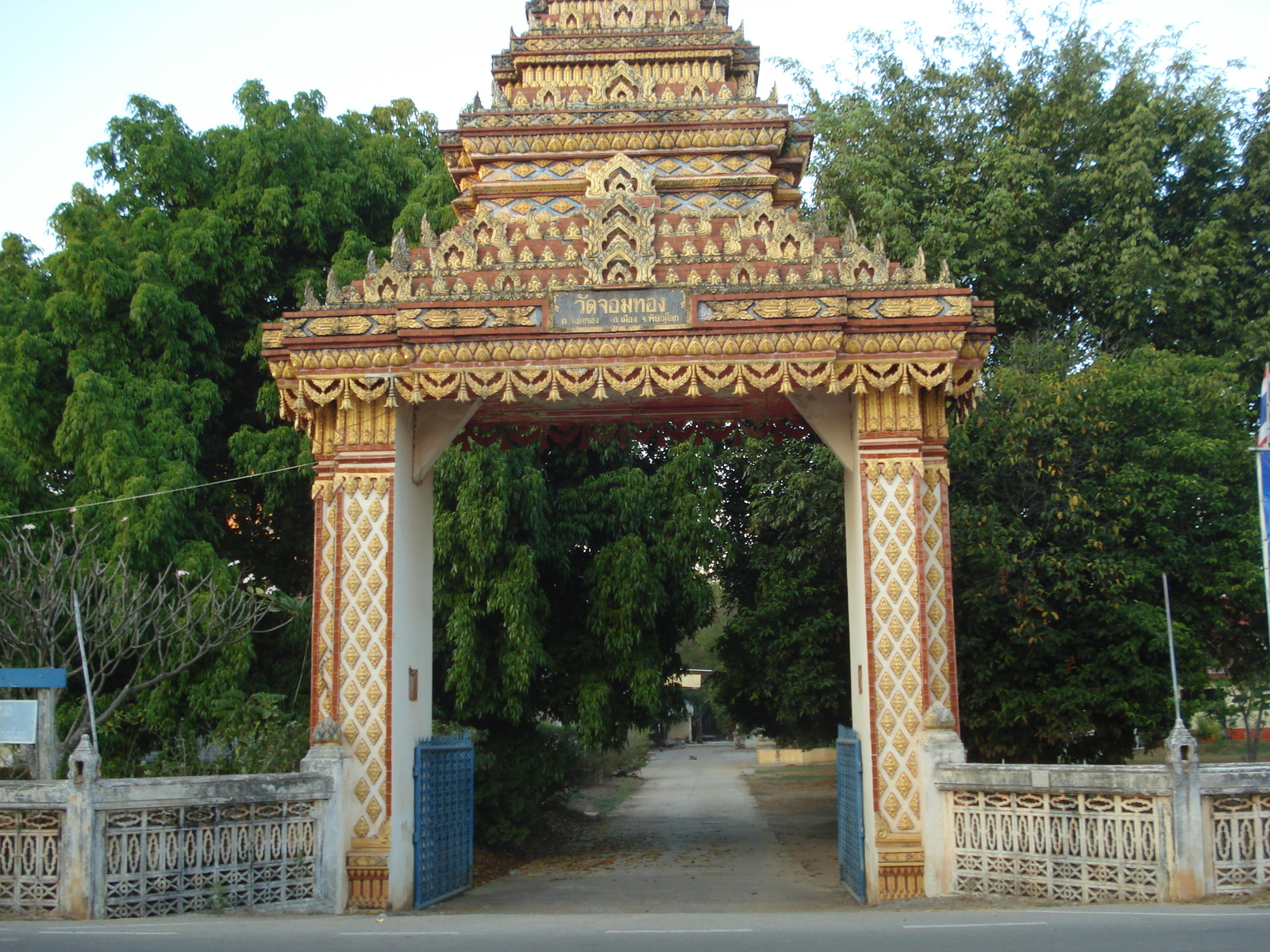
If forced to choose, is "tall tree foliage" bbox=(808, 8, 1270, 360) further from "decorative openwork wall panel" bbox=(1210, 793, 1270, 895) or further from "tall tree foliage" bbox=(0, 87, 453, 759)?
"decorative openwork wall panel" bbox=(1210, 793, 1270, 895)

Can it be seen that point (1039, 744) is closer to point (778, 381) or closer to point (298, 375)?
point (778, 381)

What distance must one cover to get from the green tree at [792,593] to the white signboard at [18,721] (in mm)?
10417

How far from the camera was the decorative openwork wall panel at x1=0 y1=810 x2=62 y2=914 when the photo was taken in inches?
340

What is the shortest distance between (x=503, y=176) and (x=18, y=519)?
8241 millimetres

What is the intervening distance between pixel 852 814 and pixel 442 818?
3927 mm

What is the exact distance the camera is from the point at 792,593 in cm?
1723

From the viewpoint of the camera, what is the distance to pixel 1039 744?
50.2ft

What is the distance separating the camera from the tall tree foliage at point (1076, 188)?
66.4ft

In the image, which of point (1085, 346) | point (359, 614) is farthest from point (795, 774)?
point (359, 614)

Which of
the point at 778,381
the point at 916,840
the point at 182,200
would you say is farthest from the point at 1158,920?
the point at 182,200

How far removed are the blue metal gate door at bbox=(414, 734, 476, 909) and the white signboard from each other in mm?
3205

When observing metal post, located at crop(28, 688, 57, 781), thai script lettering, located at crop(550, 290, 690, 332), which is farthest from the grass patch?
metal post, located at crop(28, 688, 57, 781)

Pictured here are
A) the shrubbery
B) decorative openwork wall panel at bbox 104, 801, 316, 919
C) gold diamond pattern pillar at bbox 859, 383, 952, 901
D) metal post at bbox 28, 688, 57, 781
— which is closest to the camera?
decorative openwork wall panel at bbox 104, 801, 316, 919

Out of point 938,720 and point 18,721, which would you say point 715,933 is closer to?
point 938,720
